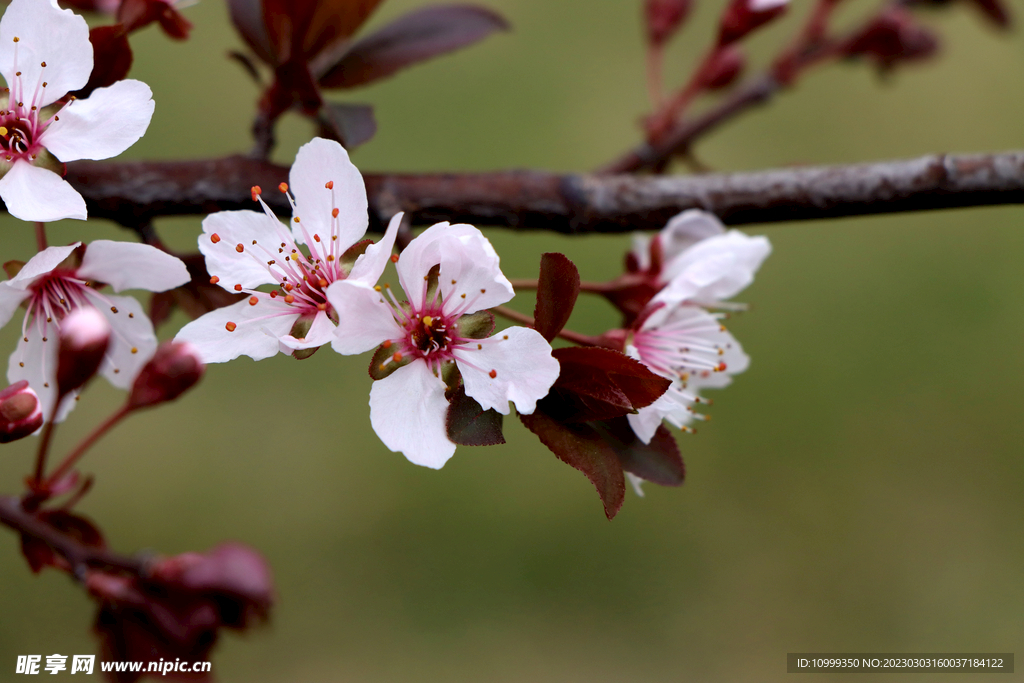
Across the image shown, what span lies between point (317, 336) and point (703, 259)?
1.32ft

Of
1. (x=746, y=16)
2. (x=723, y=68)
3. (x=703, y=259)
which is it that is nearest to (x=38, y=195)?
(x=703, y=259)

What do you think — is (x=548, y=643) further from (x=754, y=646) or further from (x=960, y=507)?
(x=960, y=507)

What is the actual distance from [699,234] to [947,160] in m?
0.27

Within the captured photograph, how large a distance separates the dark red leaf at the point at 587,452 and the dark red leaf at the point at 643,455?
22 millimetres

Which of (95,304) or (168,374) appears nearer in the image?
(168,374)

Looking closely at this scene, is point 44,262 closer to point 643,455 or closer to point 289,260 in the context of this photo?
point 289,260

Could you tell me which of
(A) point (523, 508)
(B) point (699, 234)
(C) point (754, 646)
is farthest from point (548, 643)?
(B) point (699, 234)

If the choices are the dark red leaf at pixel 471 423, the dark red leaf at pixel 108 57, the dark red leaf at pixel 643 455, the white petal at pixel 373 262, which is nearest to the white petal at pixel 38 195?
the dark red leaf at pixel 108 57

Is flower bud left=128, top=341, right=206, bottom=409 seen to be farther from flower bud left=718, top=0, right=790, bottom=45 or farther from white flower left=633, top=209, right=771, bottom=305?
flower bud left=718, top=0, right=790, bottom=45

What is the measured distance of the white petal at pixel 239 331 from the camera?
66 centimetres

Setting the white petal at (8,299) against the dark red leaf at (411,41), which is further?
the dark red leaf at (411,41)

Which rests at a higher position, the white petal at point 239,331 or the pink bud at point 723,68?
the pink bud at point 723,68

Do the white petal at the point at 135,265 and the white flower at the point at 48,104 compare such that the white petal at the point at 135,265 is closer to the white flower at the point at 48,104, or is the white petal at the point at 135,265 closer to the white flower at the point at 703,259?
the white flower at the point at 48,104

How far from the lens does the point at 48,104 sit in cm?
69
